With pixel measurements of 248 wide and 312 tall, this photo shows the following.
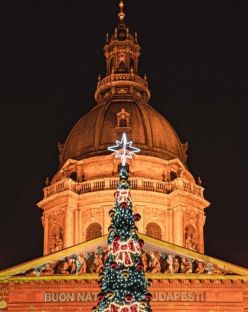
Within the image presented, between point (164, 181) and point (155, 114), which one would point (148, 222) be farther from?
point (155, 114)

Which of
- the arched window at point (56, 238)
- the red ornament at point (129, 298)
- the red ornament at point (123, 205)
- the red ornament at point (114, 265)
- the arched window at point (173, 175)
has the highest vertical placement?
the arched window at point (173, 175)

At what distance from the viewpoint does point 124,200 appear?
3105cm

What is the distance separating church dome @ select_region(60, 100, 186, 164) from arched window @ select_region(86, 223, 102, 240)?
536cm

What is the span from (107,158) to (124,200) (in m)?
34.1

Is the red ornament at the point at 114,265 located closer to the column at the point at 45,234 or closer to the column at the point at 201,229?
the column at the point at 201,229

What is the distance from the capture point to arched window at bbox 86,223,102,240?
206 ft

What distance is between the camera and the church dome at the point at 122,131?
66375mm

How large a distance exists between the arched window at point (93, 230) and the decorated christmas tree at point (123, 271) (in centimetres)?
3195

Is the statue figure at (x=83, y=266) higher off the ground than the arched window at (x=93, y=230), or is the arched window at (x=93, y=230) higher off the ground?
the arched window at (x=93, y=230)

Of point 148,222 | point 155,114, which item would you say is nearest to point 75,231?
point 148,222

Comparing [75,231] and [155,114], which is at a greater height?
[155,114]

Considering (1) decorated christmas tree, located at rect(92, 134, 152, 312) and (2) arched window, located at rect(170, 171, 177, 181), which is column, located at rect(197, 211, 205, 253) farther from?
(1) decorated christmas tree, located at rect(92, 134, 152, 312)

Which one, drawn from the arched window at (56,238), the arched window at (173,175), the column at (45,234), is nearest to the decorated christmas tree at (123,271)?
the arched window at (56,238)

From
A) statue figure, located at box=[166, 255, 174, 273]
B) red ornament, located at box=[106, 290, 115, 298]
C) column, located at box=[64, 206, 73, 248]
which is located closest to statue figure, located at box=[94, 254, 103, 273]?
statue figure, located at box=[166, 255, 174, 273]
